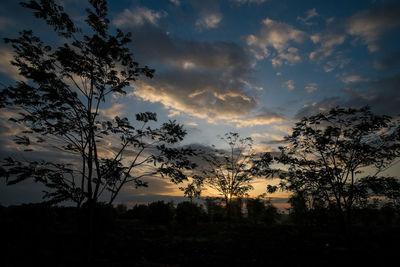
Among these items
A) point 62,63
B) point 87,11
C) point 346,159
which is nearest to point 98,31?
point 87,11

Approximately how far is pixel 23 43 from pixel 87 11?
231 cm

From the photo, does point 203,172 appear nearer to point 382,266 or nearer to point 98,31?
point 382,266

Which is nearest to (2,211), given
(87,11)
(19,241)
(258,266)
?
(19,241)

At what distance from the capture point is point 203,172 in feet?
78.7

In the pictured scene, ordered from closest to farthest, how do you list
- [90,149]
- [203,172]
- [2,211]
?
[90,149]
[2,211]
[203,172]

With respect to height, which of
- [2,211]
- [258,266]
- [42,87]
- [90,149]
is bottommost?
[258,266]

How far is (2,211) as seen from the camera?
1266 centimetres

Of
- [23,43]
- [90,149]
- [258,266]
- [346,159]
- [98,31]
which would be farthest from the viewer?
[346,159]

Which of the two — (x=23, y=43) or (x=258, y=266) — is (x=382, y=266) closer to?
(x=258, y=266)

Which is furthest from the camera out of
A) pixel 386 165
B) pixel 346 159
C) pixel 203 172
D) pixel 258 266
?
pixel 203 172

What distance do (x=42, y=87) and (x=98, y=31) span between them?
2850 millimetres

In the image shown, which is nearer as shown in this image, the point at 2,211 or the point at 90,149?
the point at 90,149

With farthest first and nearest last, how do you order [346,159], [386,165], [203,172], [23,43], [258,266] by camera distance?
1. [203,172]
2. [346,159]
3. [386,165]
4. [258,266]
5. [23,43]

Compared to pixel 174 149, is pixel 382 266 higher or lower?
lower
